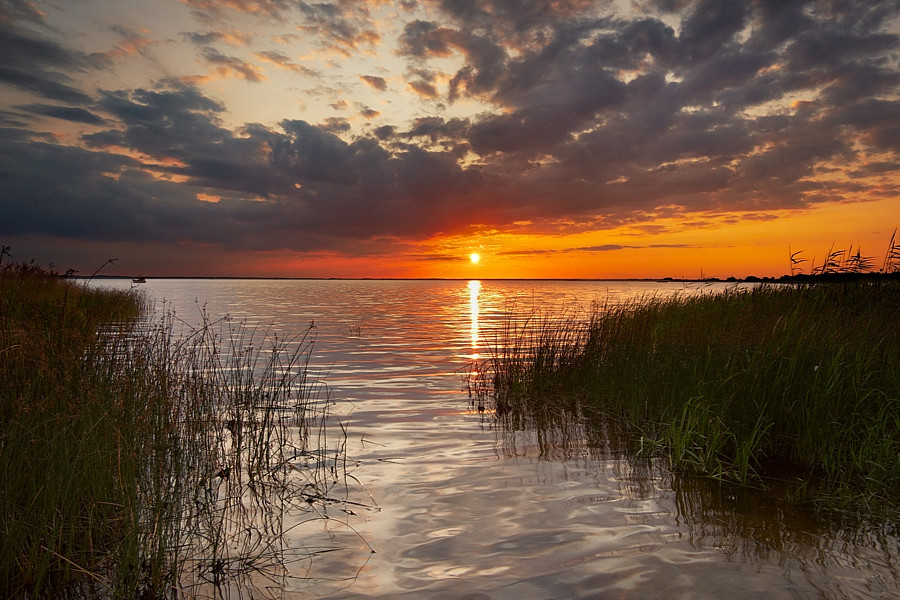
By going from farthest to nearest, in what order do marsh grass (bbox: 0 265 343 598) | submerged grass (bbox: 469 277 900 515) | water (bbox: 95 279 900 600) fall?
1. submerged grass (bbox: 469 277 900 515)
2. water (bbox: 95 279 900 600)
3. marsh grass (bbox: 0 265 343 598)

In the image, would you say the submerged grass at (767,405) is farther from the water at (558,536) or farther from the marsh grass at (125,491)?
the marsh grass at (125,491)

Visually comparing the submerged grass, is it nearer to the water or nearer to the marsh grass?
the water

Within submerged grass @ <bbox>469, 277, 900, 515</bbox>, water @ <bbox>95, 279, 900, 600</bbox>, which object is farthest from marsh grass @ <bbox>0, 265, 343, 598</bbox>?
submerged grass @ <bbox>469, 277, 900, 515</bbox>

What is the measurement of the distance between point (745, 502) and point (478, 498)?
2.96m

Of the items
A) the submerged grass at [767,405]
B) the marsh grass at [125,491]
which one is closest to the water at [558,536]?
the marsh grass at [125,491]

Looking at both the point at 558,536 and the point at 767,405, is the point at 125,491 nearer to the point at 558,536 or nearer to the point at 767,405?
the point at 558,536

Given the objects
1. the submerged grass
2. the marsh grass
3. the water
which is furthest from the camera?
the submerged grass

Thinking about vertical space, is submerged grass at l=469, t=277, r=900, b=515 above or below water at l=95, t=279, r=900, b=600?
above

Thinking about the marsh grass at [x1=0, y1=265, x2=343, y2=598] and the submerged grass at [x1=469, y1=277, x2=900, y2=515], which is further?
the submerged grass at [x1=469, y1=277, x2=900, y2=515]

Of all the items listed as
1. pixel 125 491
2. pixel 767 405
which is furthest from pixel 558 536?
pixel 125 491

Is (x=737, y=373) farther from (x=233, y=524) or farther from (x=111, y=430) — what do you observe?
(x=111, y=430)

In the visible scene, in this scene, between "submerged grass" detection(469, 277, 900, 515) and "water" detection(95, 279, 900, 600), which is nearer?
"water" detection(95, 279, 900, 600)

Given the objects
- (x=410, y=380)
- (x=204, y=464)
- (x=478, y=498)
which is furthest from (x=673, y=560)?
(x=410, y=380)

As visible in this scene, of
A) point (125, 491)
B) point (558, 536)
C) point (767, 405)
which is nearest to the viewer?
point (125, 491)
